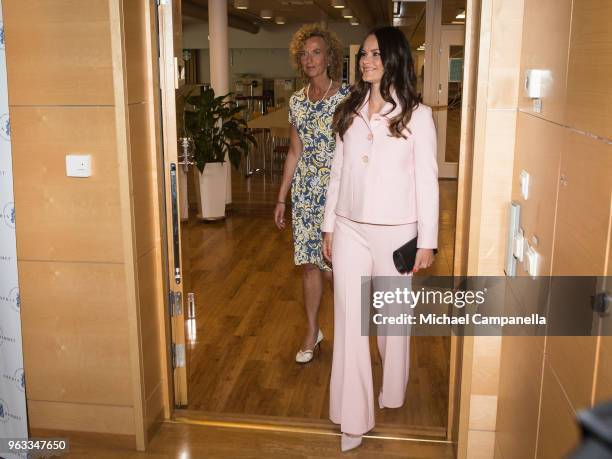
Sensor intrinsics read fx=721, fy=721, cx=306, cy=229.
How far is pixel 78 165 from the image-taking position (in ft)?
9.41

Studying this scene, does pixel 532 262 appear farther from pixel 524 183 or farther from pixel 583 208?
pixel 583 208

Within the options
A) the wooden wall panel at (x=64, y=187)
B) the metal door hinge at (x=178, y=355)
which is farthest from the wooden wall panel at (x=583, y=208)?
the metal door hinge at (x=178, y=355)

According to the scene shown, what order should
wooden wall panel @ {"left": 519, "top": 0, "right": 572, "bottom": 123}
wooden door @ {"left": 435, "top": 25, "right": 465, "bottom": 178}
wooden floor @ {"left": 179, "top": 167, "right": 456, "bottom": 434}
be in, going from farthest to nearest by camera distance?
wooden door @ {"left": 435, "top": 25, "right": 465, "bottom": 178} < wooden floor @ {"left": 179, "top": 167, "right": 456, "bottom": 434} < wooden wall panel @ {"left": 519, "top": 0, "right": 572, "bottom": 123}

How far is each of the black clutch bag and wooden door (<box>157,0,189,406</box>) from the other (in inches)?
38.2

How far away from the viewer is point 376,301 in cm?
306

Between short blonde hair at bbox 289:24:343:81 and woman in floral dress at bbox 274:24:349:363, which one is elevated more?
short blonde hair at bbox 289:24:343:81

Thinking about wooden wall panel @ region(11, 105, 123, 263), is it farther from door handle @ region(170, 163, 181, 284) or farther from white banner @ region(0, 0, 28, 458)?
door handle @ region(170, 163, 181, 284)

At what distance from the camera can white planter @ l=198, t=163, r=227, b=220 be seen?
25.1ft

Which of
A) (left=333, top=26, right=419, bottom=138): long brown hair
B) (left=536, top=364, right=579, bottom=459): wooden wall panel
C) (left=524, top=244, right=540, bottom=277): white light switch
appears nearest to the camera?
(left=536, top=364, right=579, bottom=459): wooden wall panel

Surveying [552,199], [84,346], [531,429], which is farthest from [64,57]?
[531,429]

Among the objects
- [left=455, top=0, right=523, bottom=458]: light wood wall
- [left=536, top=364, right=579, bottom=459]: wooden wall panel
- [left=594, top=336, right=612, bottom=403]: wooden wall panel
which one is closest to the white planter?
[left=455, top=0, right=523, bottom=458]: light wood wall

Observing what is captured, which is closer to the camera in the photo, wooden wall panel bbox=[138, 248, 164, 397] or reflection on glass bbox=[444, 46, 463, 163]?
wooden wall panel bbox=[138, 248, 164, 397]

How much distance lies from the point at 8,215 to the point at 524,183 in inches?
76.9

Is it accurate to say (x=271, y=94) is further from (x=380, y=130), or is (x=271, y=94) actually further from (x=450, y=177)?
(x=380, y=130)
